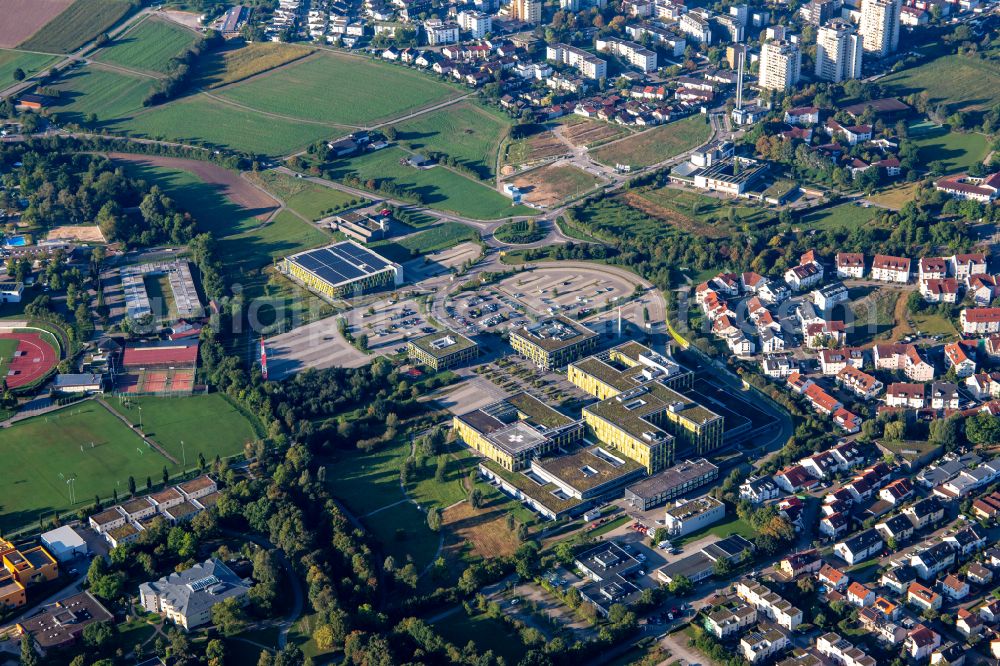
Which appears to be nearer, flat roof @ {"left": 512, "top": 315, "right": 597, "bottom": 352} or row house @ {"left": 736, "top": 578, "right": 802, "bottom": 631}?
row house @ {"left": 736, "top": 578, "right": 802, "bottom": 631}

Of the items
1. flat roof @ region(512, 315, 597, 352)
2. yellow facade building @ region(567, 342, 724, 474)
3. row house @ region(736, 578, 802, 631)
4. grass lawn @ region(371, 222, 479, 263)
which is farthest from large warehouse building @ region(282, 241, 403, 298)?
row house @ region(736, 578, 802, 631)

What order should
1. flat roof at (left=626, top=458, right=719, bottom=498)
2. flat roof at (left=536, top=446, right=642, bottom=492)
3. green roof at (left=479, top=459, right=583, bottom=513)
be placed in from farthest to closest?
flat roof at (left=536, top=446, right=642, bottom=492) < flat roof at (left=626, top=458, right=719, bottom=498) < green roof at (left=479, top=459, right=583, bottom=513)

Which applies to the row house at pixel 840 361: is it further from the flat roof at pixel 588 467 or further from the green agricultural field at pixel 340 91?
the green agricultural field at pixel 340 91

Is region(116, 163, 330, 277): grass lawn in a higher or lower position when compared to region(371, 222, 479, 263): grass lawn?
higher

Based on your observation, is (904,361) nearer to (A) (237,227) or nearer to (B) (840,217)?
(B) (840,217)

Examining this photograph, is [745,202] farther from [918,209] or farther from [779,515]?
[779,515]

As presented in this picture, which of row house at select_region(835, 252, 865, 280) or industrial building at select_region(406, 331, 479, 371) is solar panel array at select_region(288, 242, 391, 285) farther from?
row house at select_region(835, 252, 865, 280)
